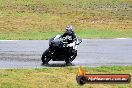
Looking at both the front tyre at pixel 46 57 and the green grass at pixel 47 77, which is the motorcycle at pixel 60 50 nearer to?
the front tyre at pixel 46 57

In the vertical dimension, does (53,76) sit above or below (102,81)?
below

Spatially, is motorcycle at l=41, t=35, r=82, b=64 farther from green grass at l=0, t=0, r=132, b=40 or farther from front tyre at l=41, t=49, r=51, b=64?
green grass at l=0, t=0, r=132, b=40

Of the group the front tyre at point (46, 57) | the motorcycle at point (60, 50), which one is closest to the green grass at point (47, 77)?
the motorcycle at point (60, 50)

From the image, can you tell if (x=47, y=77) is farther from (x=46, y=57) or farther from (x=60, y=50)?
(x=46, y=57)

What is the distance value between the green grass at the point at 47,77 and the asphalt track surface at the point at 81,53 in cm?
145

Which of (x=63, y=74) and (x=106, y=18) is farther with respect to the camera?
(x=106, y=18)

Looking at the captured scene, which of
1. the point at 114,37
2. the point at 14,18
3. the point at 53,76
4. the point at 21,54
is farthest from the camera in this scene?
the point at 14,18

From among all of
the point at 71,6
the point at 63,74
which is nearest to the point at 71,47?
the point at 63,74

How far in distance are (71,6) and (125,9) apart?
5606mm

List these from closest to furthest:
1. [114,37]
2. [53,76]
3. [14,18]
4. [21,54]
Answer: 1. [53,76]
2. [21,54]
3. [114,37]
4. [14,18]

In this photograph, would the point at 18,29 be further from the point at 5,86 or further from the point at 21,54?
the point at 5,86

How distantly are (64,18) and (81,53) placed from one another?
17.3 meters

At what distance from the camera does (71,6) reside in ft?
146

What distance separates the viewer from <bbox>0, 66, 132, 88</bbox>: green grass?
50.0 feet
